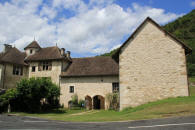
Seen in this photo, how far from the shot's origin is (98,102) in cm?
2623

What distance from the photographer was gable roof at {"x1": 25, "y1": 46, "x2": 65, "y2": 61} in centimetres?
2858

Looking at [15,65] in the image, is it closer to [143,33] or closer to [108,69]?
[108,69]

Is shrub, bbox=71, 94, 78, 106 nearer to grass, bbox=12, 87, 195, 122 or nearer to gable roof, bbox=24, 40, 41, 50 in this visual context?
grass, bbox=12, 87, 195, 122

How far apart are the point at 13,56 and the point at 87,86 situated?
13.5 m

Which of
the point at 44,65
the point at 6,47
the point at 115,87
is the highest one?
the point at 6,47

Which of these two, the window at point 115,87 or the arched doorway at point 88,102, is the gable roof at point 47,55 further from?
the window at point 115,87

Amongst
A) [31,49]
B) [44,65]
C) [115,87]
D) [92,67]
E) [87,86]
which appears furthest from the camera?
[31,49]

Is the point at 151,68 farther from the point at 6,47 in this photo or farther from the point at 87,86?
the point at 6,47

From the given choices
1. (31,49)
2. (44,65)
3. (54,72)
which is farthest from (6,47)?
(54,72)

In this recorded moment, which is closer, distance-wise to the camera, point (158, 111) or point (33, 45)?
point (158, 111)

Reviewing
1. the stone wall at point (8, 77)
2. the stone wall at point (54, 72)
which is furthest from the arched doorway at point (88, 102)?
the stone wall at point (8, 77)

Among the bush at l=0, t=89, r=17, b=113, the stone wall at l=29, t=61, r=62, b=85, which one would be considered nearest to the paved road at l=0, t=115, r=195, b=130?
the bush at l=0, t=89, r=17, b=113

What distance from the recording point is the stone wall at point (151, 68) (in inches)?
616

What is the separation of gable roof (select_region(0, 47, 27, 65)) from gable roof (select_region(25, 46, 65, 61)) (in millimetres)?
1144
